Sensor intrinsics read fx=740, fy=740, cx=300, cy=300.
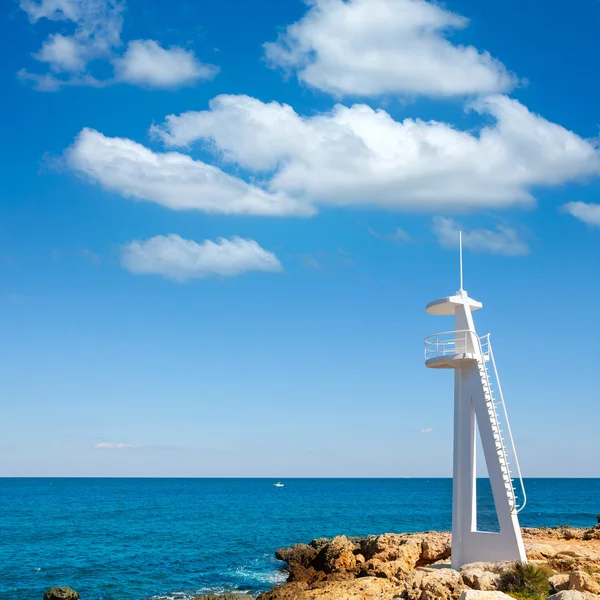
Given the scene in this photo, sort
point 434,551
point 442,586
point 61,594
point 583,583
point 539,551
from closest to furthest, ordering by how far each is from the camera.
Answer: point 583,583
point 442,586
point 539,551
point 434,551
point 61,594

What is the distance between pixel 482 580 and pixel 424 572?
209 cm

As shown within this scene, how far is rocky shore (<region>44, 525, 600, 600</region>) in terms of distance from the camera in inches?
763

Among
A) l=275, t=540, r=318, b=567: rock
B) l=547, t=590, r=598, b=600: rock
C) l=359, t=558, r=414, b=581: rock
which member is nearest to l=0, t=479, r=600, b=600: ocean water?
l=275, t=540, r=318, b=567: rock

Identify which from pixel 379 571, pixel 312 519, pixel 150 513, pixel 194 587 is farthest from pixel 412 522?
pixel 379 571

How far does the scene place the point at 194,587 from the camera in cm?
3428

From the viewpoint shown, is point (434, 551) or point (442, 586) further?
point (434, 551)

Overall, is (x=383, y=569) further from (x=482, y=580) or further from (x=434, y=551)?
(x=482, y=580)

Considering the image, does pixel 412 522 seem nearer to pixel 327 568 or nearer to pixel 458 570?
pixel 327 568

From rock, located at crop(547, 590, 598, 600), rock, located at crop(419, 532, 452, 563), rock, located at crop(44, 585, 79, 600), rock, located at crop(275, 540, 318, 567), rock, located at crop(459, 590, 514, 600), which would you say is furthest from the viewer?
rock, located at crop(275, 540, 318, 567)

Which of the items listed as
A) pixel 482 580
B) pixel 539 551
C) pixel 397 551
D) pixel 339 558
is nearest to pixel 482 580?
pixel 482 580

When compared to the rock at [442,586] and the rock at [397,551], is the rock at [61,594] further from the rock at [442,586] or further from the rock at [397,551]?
the rock at [442,586]

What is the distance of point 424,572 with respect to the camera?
72.6 ft

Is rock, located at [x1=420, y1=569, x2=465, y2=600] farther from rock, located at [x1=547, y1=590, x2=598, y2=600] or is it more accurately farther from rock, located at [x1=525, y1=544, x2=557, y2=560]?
rock, located at [x1=525, y1=544, x2=557, y2=560]

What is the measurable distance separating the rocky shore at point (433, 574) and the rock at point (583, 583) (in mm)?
25
